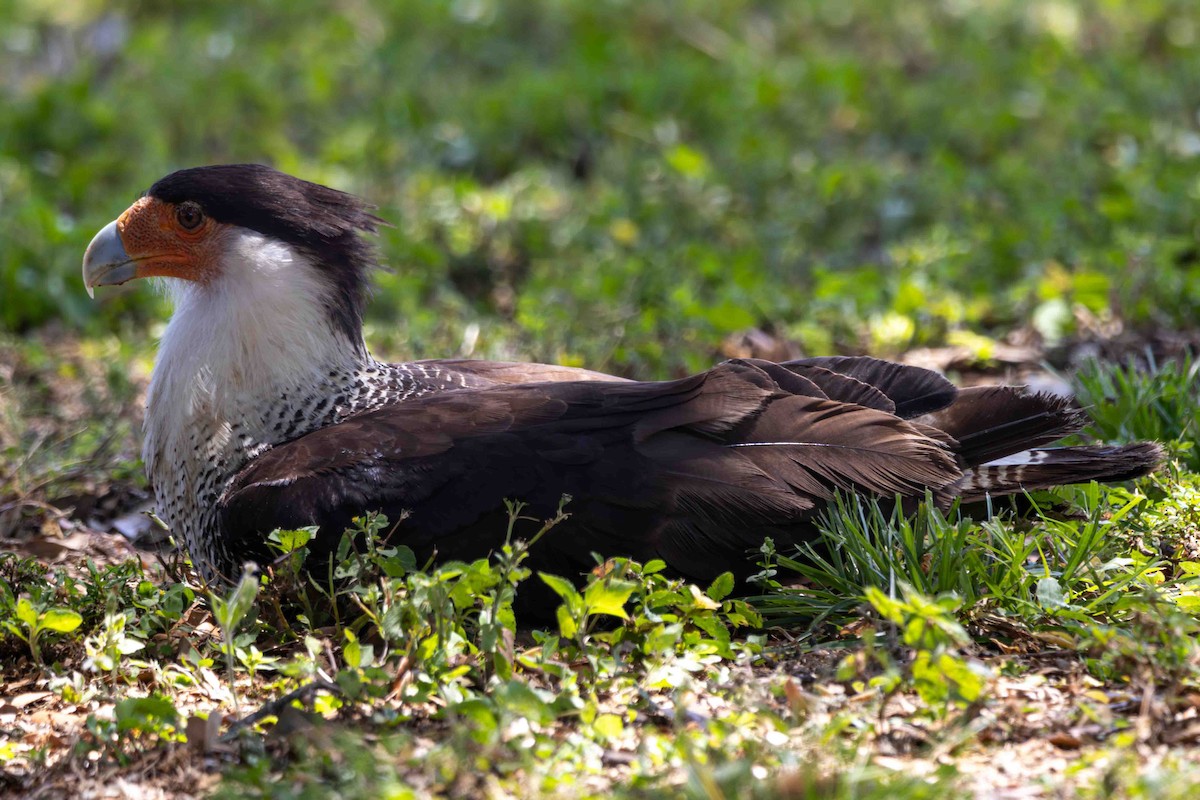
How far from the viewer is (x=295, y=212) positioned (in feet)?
14.9

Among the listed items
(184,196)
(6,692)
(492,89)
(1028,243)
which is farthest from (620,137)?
(6,692)

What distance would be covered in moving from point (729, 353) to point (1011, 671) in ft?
9.31

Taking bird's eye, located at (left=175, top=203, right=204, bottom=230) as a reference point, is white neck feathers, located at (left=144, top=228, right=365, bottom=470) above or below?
below

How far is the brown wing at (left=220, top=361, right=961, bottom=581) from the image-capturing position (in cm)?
403

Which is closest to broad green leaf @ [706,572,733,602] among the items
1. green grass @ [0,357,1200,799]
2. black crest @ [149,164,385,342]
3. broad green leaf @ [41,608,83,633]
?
green grass @ [0,357,1200,799]

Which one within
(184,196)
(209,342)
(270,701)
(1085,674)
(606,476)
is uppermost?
(184,196)

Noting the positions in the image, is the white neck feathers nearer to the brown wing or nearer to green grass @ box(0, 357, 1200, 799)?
the brown wing

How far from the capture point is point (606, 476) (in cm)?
406

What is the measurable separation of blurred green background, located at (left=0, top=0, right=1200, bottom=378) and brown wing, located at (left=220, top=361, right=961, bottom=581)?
1768 mm

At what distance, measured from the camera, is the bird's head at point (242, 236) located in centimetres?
454

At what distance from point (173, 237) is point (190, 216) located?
90 mm

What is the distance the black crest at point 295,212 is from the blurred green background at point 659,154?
1.46m

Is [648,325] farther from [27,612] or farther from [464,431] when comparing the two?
[27,612]

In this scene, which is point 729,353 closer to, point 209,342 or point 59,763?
point 209,342
